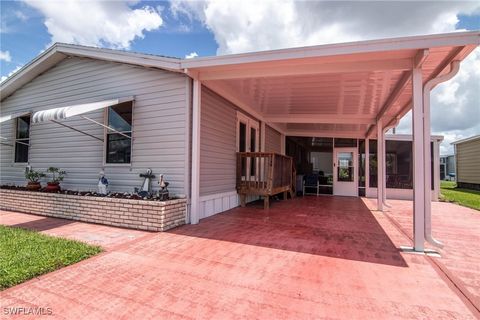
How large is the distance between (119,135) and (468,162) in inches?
819

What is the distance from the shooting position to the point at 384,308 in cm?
224

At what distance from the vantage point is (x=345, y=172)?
1172 cm

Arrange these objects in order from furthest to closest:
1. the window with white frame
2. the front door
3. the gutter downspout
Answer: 1. the front door
2. the window with white frame
3. the gutter downspout

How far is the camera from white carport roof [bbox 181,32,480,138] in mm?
3697

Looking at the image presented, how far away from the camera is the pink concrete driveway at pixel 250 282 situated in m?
2.18

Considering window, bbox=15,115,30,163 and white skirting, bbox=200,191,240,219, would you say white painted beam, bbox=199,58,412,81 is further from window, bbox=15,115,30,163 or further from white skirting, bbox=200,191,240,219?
window, bbox=15,115,30,163

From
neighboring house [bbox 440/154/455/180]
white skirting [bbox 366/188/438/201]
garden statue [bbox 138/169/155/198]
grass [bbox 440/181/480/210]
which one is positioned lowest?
grass [bbox 440/181/480/210]

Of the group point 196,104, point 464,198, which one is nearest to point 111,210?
point 196,104

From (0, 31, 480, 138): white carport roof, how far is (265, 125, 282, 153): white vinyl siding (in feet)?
3.60

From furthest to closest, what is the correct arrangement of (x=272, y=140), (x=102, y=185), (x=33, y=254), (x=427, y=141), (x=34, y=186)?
1. (x=272, y=140)
2. (x=34, y=186)
3. (x=102, y=185)
4. (x=427, y=141)
5. (x=33, y=254)

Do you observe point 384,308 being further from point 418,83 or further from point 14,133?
point 14,133

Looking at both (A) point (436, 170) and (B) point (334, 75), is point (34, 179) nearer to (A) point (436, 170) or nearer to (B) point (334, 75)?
(B) point (334, 75)

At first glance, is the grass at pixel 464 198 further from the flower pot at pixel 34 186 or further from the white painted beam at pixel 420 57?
the flower pot at pixel 34 186

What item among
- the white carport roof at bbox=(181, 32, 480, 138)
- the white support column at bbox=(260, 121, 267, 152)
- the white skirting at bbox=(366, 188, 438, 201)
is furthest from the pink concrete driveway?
the white skirting at bbox=(366, 188, 438, 201)
